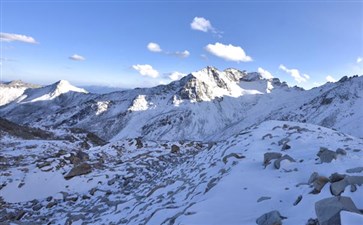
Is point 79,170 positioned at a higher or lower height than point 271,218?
lower

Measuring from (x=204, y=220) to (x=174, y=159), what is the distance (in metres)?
20.4

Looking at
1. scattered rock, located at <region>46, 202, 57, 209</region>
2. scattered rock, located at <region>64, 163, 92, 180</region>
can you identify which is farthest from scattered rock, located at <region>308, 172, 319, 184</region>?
scattered rock, located at <region>64, 163, 92, 180</region>

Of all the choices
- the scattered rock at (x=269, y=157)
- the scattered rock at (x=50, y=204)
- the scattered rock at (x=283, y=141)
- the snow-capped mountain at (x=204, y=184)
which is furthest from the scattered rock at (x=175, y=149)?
the scattered rock at (x=269, y=157)

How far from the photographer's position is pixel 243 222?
10.2 m

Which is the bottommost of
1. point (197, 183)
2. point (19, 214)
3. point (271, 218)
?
point (19, 214)

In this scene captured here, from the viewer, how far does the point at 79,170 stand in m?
25.5

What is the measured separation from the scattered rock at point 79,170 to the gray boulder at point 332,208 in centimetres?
1973

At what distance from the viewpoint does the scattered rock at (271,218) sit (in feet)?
30.5

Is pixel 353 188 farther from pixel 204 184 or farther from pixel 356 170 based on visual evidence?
pixel 204 184

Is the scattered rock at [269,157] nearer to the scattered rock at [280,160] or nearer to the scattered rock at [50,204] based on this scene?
the scattered rock at [280,160]

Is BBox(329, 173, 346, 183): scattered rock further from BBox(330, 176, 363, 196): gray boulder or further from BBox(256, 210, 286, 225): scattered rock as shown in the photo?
BBox(256, 210, 286, 225): scattered rock

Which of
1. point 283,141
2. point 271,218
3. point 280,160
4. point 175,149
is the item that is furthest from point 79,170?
point 271,218

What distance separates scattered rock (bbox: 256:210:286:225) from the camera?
9.30m

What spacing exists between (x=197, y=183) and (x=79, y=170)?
12.3m
